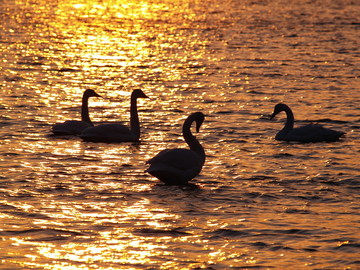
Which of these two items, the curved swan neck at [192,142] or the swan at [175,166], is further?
the curved swan neck at [192,142]

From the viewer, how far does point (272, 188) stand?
16.6 m

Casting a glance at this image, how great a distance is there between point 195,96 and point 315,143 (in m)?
7.47

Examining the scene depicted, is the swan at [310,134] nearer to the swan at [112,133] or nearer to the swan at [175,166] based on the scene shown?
the swan at [112,133]

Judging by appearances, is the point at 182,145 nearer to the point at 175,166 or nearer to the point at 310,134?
the point at 310,134

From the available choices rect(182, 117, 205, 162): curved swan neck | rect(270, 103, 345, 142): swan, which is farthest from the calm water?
rect(182, 117, 205, 162): curved swan neck

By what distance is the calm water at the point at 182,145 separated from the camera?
510 inches

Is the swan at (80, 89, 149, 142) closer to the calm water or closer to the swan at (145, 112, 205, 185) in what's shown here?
the calm water

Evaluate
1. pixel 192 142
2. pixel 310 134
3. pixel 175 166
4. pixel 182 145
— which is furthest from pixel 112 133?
pixel 175 166

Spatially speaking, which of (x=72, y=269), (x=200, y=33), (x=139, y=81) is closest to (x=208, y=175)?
(x=72, y=269)

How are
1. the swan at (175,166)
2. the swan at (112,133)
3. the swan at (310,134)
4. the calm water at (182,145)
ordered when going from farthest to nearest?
the swan at (310,134) → the swan at (112,133) → the swan at (175,166) → the calm water at (182,145)

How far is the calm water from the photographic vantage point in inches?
510

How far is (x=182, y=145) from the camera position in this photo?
20984 millimetres

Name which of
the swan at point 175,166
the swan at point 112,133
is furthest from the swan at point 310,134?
the swan at point 175,166

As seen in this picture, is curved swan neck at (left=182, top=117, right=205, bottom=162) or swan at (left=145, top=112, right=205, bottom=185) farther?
curved swan neck at (left=182, top=117, right=205, bottom=162)
